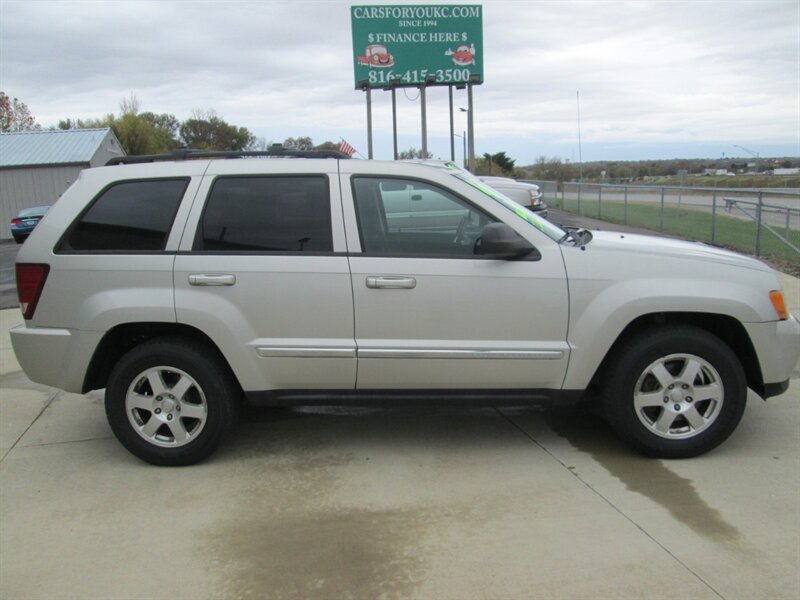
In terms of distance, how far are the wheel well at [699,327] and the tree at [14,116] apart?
2305 inches

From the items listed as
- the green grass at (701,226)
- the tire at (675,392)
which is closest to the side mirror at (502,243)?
the tire at (675,392)

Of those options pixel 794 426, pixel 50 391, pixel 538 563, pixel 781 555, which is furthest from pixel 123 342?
pixel 794 426

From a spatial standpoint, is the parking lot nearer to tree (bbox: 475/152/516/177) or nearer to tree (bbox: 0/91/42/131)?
tree (bbox: 475/152/516/177)

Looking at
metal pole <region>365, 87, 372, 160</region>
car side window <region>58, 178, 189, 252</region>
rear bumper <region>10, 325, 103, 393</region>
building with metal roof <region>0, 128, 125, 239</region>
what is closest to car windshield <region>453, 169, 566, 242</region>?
car side window <region>58, 178, 189, 252</region>

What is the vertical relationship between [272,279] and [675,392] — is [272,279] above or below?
above

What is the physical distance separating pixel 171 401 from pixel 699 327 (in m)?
3.25

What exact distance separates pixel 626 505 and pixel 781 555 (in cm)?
75

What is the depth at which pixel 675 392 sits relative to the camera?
4.17m

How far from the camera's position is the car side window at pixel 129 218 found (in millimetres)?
4262

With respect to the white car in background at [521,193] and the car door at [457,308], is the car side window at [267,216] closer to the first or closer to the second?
the car door at [457,308]

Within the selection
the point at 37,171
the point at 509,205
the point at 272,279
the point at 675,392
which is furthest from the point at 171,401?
the point at 37,171

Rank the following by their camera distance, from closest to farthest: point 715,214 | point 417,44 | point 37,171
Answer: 1. point 715,214
2. point 417,44
3. point 37,171

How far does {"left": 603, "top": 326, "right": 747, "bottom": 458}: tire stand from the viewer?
4.11 metres

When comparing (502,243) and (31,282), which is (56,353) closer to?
(31,282)
